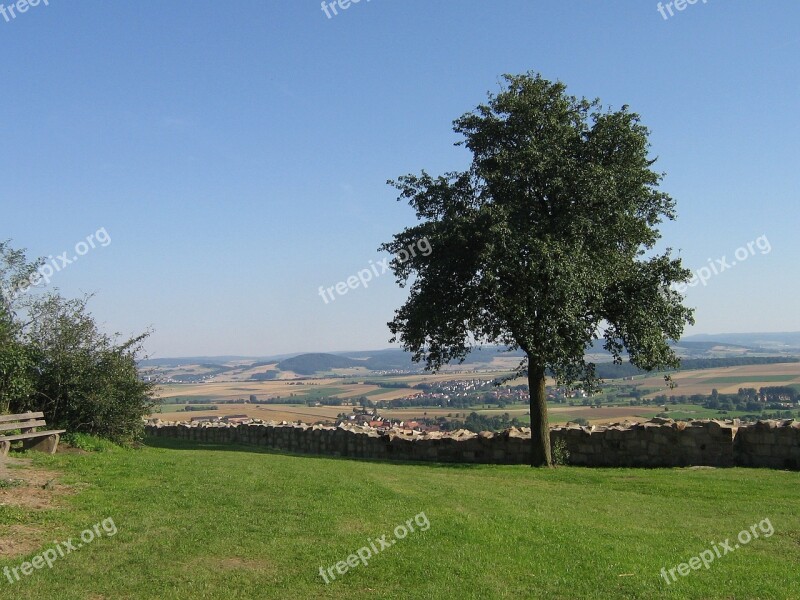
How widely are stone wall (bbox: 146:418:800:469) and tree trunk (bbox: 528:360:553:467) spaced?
3.72 feet

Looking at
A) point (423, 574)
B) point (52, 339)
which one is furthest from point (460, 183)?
point (423, 574)

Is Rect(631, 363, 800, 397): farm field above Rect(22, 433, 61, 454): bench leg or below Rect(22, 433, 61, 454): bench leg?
below

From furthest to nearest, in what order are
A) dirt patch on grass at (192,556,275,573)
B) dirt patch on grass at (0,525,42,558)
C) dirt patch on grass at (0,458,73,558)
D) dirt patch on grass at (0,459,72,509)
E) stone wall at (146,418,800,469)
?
1. stone wall at (146,418,800,469)
2. dirt patch on grass at (0,459,72,509)
3. dirt patch on grass at (0,458,73,558)
4. dirt patch on grass at (0,525,42,558)
5. dirt patch on grass at (192,556,275,573)

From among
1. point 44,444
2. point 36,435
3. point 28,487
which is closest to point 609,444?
point 44,444

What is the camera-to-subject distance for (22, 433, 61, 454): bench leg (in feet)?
55.7

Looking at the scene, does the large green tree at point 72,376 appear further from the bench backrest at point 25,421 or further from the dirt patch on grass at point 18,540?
the dirt patch on grass at point 18,540

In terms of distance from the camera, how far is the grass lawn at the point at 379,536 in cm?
815

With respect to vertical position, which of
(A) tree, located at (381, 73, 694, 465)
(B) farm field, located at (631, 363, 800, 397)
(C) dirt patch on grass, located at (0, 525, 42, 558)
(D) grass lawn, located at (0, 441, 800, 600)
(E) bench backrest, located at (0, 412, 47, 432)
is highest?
(A) tree, located at (381, 73, 694, 465)

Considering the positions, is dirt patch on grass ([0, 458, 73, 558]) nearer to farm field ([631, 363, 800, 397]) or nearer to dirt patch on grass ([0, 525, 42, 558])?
dirt patch on grass ([0, 525, 42, 558])

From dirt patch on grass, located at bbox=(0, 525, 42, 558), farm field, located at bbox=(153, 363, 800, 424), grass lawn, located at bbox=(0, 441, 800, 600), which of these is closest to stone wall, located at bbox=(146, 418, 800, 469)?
grass lawn, located at bbox=(0, 441, 800, 600)

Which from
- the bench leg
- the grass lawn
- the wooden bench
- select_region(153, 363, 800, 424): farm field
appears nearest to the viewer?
the grass lawn

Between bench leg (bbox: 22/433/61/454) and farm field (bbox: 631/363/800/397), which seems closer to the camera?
bench leg (bbox: 22/433/61/454)

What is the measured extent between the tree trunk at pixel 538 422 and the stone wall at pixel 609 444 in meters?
1.14

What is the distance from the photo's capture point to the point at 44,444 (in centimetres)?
1706
